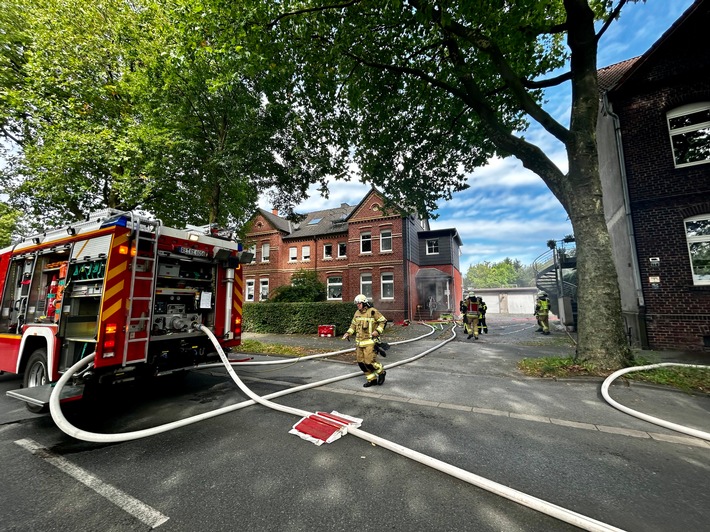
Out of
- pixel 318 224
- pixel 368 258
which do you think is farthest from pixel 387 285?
pixel 318 224

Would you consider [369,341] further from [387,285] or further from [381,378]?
[387,285]

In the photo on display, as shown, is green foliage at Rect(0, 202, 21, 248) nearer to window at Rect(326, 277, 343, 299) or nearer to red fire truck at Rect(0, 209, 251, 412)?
red fire truck at Rect(0, 209, 251, 412)

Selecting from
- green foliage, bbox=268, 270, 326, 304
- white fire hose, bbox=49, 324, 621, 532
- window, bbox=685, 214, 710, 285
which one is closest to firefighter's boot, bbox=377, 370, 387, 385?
white fire hose, bbox=49, 324, 621, 532

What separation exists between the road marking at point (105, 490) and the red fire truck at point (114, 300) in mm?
579

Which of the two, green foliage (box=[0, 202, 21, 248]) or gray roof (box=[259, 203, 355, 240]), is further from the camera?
gray roof (box=[259, 203, 355, 240])

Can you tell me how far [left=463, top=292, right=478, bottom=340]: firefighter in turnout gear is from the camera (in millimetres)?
11703

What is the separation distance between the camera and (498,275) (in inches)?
3686

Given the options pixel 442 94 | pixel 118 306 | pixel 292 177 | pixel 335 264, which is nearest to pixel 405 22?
pixel 442 94

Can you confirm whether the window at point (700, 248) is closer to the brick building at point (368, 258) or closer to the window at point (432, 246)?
the brick building at point (368, 258)

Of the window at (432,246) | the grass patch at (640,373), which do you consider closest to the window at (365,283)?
the window at (432,246)

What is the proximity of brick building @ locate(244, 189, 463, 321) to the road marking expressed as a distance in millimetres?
16970

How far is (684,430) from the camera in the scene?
3.42 meters

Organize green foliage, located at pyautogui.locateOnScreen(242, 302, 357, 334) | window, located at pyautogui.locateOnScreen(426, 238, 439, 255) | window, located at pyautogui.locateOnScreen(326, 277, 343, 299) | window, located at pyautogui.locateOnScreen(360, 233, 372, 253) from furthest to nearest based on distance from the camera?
window, located at pyautogui.locateOnScreen(426, 238, 439, 255) < window, located at pyautogui.locateOnScreen(326, 277, 343, 299) < window, located at pyautogui.locateOnScreen(360, 233, 372, 253) < green foliage, located at pyautogui.locateOnScreen(242, 302, 357, 334)

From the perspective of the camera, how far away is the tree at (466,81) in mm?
6324
